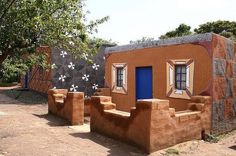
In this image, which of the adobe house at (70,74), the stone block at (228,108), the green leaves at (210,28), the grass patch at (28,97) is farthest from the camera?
the green leaves at (210,28)

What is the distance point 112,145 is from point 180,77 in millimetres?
4358

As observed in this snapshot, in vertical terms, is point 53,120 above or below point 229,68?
below

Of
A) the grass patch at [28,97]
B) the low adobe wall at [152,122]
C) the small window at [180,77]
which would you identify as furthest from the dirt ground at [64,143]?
the grass patch at [28,97]

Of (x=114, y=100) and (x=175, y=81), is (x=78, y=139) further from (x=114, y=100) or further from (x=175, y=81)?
(x=114, y=100)

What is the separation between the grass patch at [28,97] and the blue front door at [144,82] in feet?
21.8

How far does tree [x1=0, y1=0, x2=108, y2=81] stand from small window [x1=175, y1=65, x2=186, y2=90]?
4.05 metres

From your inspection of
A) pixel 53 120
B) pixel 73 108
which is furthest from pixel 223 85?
pixel 53 120

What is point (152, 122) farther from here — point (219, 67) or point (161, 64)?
point (161, 64)

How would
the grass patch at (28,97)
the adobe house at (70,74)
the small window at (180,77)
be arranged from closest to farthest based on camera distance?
the small window at (180,77) → the grass patch at (28,97) → the adobe house at (70,74)

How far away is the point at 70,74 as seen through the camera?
780 inches

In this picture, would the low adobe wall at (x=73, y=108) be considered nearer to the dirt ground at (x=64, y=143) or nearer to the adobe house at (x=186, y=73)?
the dirt ground at (x=64, y=143)

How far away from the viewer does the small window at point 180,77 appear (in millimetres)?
12000

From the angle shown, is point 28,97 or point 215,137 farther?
point 28,97

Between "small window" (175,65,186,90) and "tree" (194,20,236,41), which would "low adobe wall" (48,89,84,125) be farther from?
"tree" (194,20,236,41)
